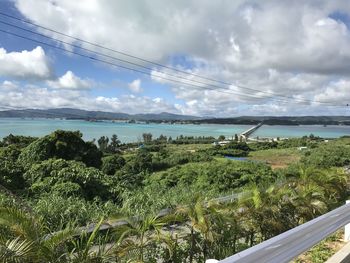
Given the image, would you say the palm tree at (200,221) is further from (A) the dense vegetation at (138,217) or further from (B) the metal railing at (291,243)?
(B) the metal railing at (291,243)

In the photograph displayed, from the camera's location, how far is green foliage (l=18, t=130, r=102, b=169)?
24609 mm

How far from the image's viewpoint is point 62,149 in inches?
1077

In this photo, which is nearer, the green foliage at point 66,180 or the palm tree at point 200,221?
the palm tree at point 200,221

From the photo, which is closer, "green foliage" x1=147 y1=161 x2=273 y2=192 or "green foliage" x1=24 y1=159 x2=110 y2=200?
"green foliage" x1=24 y1=159 x2=110 y2=200

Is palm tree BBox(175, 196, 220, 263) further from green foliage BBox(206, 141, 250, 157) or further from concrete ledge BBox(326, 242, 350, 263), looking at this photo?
green foliage BBox(206, 141, 250, 157)

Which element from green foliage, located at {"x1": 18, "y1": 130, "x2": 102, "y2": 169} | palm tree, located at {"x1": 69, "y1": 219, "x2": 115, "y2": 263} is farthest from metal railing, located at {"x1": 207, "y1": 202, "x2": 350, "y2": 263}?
green foliage, located at {"x1": 18, "y1": 130, "x2": 102, "y2": 169}

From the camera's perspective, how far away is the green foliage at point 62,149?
80.7 ft

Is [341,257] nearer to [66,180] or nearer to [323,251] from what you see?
[323,251]

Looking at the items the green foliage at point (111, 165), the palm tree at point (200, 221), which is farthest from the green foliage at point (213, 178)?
the palm tree at point (200, 221)

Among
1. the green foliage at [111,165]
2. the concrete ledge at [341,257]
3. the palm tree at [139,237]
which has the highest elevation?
the palm tree at [139,237]

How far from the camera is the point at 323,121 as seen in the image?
345 feet

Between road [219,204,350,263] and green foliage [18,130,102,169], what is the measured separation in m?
20.5

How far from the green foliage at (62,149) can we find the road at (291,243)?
2052 centimetres

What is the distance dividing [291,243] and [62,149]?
24.7m
